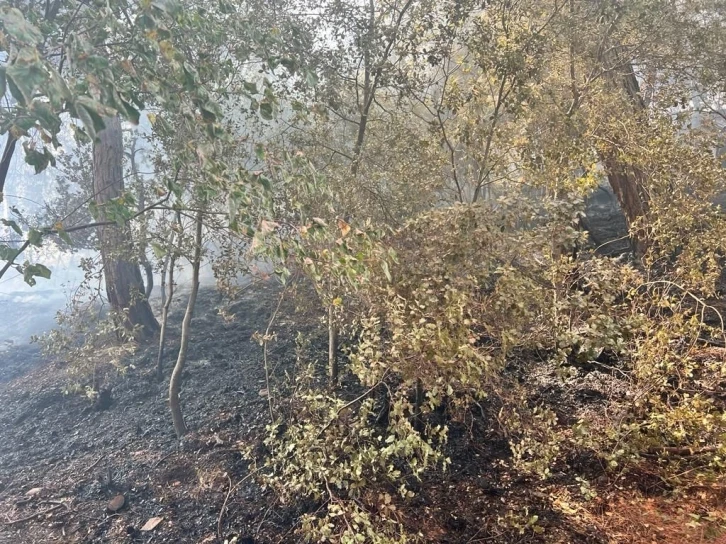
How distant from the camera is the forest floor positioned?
245 cm

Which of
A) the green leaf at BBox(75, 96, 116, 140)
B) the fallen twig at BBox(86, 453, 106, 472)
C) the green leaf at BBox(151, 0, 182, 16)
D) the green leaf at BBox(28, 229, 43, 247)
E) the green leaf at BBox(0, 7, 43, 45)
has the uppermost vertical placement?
the green leaf at BBox(151, 0, 182, 16)

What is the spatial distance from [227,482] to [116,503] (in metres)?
0.82

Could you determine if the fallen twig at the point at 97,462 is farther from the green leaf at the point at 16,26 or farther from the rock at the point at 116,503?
the green leaf at the point at 16,26

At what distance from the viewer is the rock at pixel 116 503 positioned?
333 cm

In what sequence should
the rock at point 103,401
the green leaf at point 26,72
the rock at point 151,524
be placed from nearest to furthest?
the green leaf at point 26,72
the rock at point 151,524
the rock at point 103,401

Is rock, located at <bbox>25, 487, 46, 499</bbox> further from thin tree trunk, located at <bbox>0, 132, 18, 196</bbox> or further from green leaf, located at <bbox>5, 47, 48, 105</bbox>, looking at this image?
green leaf, located at <bbox>5, 47, 48, 105</bbox>

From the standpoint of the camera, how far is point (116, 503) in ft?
11.0

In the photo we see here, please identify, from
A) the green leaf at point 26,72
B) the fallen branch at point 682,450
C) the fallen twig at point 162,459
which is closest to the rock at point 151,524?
the fallen twig at point 162,459

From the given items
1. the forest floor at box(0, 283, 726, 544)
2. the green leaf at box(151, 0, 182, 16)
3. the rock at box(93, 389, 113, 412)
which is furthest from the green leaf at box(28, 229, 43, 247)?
the rock at box(93, 389, 113, 412)

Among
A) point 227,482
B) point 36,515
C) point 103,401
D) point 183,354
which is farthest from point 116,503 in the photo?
point 103,401

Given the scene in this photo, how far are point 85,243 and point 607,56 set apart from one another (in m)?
8.47

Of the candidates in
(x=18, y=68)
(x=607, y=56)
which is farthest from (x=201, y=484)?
(x=607, y=56)

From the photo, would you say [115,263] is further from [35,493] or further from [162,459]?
[162,459]

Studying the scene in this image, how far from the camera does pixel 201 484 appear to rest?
338 cm
